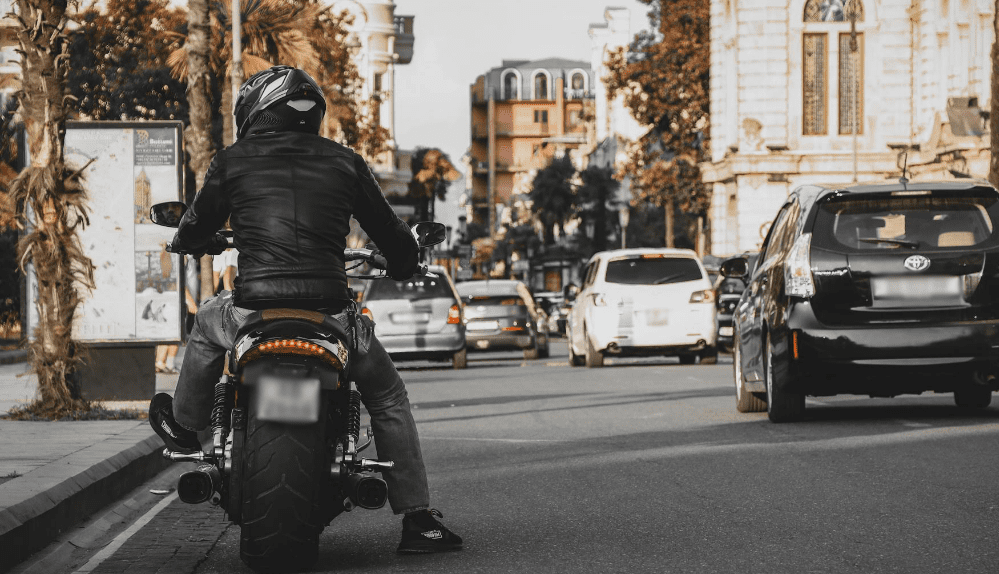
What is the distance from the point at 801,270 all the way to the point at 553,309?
161 ft

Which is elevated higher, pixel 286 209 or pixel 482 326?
pixel 286 209

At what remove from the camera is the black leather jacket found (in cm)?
596

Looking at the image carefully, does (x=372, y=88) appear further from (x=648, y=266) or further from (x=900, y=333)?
(x=900, y=333)

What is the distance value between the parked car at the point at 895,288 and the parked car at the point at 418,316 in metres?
13.2

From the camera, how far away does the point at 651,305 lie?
23.5 metres

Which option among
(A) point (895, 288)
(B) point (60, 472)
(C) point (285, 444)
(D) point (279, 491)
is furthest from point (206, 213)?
(A) point (895, 288)

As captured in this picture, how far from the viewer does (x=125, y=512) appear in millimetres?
8406

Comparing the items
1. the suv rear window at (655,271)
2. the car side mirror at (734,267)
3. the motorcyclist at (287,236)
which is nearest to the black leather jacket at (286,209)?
the motorcyclist at (287,236)

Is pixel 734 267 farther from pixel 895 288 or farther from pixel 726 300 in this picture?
pixel 726 300

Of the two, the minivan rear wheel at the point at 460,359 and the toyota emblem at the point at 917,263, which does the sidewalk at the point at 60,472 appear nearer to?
the toyota emblem at the point at 917,263

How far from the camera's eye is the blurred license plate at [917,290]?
11828 millimetres

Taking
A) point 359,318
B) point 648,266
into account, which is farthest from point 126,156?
point 648,266

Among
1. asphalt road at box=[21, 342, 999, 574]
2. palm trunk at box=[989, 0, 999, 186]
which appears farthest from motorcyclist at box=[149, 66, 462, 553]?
palm trunk at box=[989, 0, 999, 186]

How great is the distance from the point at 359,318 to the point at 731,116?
48.7m
